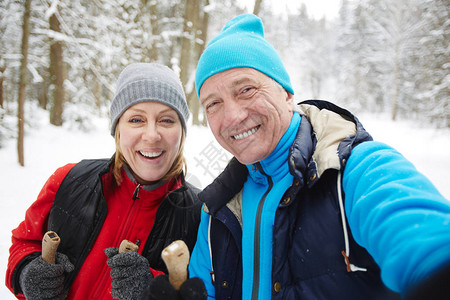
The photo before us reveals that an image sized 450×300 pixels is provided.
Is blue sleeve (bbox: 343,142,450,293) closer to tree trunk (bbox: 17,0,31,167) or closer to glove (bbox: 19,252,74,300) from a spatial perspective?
glove (bbox: 19,252,74,300)

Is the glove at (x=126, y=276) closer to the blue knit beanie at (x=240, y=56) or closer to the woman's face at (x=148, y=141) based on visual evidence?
the woman's face at (x=148, y=141)

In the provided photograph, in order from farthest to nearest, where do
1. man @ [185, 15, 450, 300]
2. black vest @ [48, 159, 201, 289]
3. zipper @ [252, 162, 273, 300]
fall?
1. black vest @ [48, 159, 201, 289]
2. zipper @ [252, 162, 273, 300]
3. man @ [185, 15, 450, 300]

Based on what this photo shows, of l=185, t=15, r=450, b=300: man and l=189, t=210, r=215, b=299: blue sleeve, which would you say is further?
l=189, t=210, r=215, b=299: blue sleeve

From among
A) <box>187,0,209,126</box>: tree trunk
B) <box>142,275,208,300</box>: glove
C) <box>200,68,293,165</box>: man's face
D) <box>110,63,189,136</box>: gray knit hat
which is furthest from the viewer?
<box>187,0,209,126</box>: tree trunk

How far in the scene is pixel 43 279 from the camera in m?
1.69

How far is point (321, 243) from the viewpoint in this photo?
3.76 feet

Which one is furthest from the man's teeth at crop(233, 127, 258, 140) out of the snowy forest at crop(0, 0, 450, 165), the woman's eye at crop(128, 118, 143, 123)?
the snowy forest at crop(0, 0, 450, 165)

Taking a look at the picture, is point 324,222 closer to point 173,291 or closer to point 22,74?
point 173,291

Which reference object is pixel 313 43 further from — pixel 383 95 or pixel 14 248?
pixel 14 248

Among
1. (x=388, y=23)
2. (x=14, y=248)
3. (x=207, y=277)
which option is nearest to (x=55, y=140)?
(x=14, y=248)

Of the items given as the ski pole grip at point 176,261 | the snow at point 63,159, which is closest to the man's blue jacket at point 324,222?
the ski pole grip at point 176,261

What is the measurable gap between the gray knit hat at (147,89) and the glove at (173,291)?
138 cm

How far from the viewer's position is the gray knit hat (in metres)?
2.04

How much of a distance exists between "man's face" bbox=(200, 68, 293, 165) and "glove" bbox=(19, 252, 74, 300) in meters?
1.55
